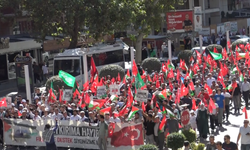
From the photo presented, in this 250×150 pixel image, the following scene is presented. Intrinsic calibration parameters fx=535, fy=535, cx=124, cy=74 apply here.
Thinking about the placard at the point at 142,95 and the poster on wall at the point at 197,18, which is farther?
the poster on wall at the point at 197,18

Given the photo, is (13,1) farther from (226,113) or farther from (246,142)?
(246,142)

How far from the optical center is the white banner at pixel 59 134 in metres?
15.8

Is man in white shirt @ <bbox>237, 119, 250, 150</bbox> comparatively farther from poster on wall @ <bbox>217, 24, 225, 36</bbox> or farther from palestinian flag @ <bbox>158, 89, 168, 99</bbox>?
poster on wall @ <bbox>217, 24, 225, 36</bbox>

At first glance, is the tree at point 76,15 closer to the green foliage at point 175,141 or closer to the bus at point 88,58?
the bus at point 88,58

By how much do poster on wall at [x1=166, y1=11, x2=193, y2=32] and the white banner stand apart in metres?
22.7

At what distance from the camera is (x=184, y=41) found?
133 feet

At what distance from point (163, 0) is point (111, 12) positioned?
724 cm

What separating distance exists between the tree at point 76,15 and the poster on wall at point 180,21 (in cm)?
808

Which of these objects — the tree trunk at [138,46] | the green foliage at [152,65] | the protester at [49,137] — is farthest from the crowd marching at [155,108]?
the tree trunk at [138,46]

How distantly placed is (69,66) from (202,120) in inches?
519

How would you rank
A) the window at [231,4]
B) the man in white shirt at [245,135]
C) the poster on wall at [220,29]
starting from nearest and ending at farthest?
the man in white shirt at [245,135] → the poster on wall at [220,29] → the window at [231,4]

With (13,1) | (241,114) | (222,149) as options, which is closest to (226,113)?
(241,114)

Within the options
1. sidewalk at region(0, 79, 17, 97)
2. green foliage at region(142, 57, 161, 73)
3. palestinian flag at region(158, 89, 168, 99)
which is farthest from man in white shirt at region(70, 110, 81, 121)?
green foliage at region(142, 57, 161, 73)

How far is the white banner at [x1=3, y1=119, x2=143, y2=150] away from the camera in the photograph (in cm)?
1576
